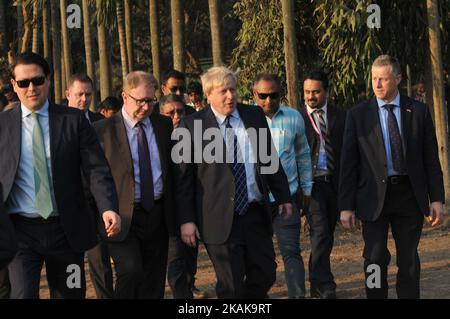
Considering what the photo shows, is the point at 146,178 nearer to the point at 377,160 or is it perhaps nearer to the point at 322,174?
the point at 377,160

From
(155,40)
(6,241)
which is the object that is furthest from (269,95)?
(155,40)

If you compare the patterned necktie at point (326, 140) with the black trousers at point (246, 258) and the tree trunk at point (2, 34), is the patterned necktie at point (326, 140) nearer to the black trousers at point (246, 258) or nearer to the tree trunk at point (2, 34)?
the black trousers at point (246, 258)

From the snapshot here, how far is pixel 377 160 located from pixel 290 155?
1.63 metres

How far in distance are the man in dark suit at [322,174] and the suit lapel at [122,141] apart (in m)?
2.71

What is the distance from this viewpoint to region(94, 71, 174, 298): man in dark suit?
7.78m

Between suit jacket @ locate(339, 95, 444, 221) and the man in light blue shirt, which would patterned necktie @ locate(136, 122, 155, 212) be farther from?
the man in light blue shirt

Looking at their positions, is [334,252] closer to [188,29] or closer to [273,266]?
[273,266]

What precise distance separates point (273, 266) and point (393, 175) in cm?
123

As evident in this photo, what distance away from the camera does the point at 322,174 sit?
10.2 m

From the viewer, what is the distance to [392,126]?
8297 mm

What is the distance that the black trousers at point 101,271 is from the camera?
30.9 feet

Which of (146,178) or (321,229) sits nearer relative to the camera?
(146,178)

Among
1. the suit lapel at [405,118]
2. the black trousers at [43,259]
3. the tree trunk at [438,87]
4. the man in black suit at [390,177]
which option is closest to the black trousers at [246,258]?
the man in black suit at [390,177]

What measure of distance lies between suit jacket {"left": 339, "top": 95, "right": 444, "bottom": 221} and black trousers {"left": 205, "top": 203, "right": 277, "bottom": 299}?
97 cm
